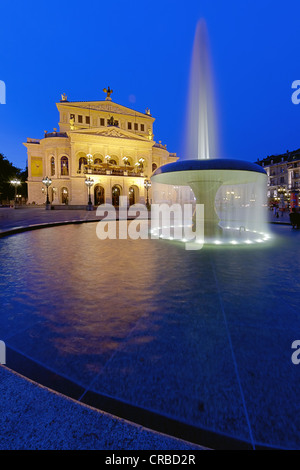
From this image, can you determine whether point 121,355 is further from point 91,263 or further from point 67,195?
point 67,195

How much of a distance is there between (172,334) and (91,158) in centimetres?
4565

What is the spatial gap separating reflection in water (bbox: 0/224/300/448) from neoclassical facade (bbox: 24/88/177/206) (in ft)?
128

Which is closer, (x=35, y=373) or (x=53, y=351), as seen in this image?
(x=35, y=373)

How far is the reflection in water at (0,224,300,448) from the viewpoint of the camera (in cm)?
158

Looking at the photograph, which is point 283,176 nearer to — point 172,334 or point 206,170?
point 206,170

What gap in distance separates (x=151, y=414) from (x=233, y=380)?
67cm

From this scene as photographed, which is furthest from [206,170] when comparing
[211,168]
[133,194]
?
[133,194]

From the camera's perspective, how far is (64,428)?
126cm

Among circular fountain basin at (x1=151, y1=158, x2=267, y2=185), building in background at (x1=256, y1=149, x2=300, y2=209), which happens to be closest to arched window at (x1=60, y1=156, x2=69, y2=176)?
circular fountain basin at (x1=151, y1=158, x2=267, y2=185)

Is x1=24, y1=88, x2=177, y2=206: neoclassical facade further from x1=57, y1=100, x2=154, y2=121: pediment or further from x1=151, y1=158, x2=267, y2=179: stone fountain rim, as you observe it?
x1=151, y1=158, x2=267, y2=179: stone fountain rim

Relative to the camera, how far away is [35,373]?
1.84m

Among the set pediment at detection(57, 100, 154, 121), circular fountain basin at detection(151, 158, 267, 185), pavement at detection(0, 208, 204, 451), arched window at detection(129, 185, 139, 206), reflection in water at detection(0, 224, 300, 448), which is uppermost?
pediment at detection(57, 100, 154, 121)
